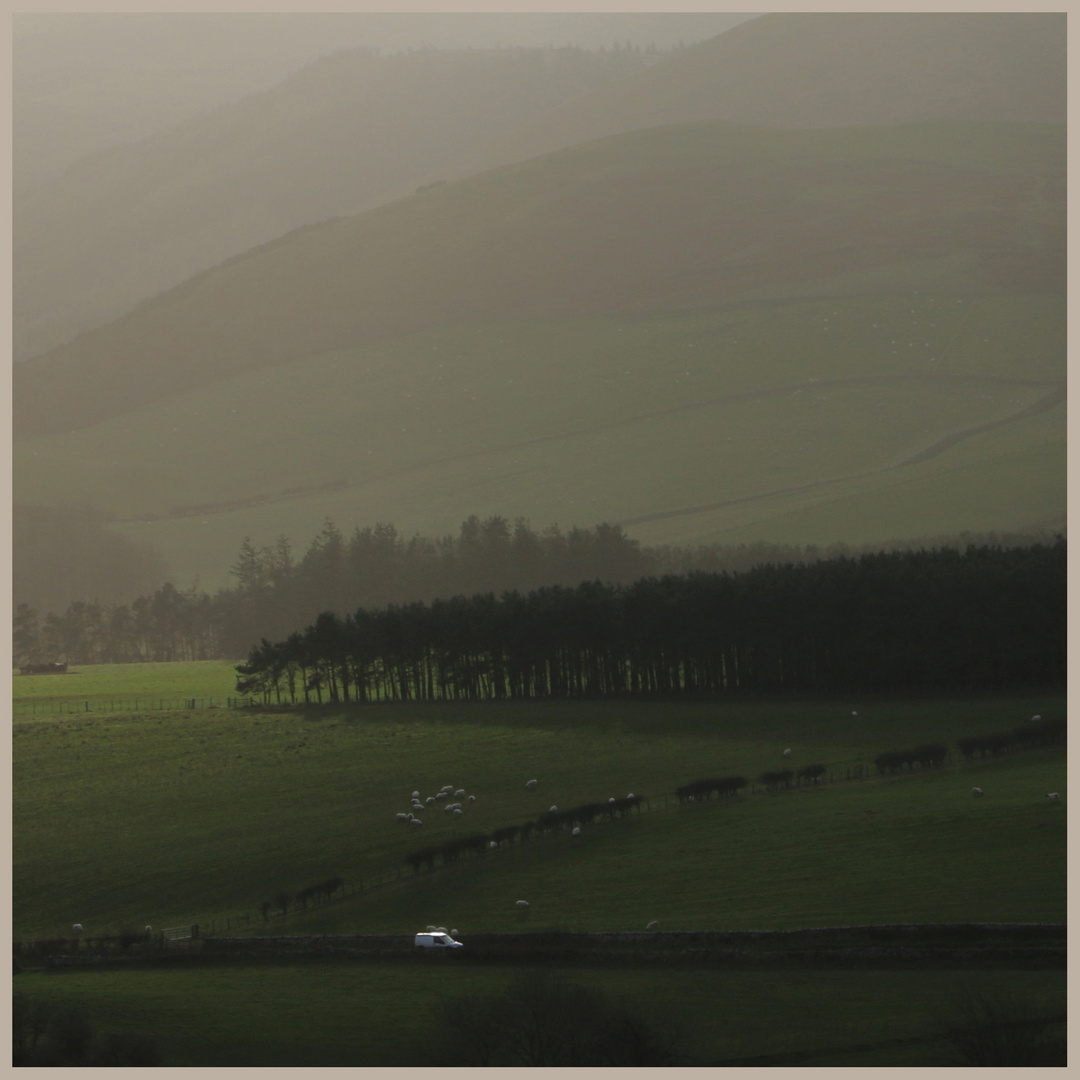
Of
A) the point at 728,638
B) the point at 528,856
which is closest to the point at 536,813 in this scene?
the point at 528,856

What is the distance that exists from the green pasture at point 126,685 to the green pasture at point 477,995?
80.0m

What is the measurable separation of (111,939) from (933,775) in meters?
41.2

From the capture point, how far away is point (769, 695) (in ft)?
316

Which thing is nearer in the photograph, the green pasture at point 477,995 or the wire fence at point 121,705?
the green pasture at point 477,995

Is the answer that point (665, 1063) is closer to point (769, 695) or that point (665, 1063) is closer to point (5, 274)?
point (5, 274)

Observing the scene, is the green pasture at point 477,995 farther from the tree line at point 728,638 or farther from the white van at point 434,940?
the tree line at point 728,638

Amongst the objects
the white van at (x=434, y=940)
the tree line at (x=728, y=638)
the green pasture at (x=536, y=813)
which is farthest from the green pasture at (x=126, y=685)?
the white van at (x=434, y=940)

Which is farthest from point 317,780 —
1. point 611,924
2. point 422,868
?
point 611,924

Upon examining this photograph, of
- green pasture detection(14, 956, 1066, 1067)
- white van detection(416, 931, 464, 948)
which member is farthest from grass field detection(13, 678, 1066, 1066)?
white van detection(416, 931, 464, 948)

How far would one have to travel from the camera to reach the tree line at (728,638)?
91.9m

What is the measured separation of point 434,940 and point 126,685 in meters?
109

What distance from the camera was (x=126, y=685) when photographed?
152 metres

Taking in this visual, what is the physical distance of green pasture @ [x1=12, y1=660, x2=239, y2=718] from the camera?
13275 centimetres

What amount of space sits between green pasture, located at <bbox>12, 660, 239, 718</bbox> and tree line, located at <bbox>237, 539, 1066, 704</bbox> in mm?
19261
